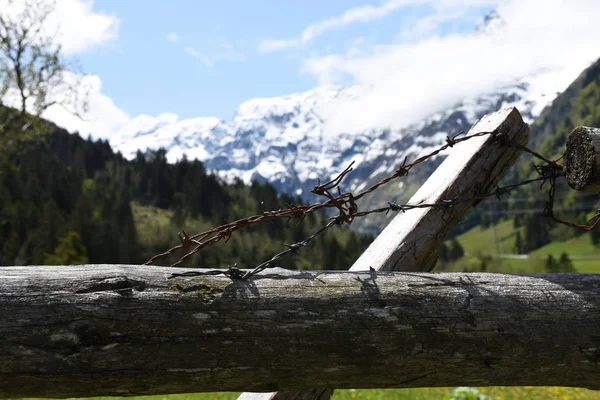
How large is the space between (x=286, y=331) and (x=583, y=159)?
1.62m

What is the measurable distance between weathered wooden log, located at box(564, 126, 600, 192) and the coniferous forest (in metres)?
41.0

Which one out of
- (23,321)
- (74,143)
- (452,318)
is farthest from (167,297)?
(74,143)

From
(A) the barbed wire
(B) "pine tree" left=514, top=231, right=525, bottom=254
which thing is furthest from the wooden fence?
(B) "pine tree" left=514, top=231, right=525, bottom=254

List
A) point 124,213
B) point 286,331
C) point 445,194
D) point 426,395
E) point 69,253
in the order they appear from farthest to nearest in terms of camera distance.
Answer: point 124,213, point 69,253, point 426,395, point 445,194, point 286,331

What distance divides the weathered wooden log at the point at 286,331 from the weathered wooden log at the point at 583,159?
44 cm

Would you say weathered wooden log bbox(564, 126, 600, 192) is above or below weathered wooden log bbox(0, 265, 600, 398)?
above

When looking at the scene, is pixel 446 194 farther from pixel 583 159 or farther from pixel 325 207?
pixel 325 207

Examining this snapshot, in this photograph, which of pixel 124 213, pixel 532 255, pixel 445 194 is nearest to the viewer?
pixel 445 194

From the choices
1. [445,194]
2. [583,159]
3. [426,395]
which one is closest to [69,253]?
[426,395]

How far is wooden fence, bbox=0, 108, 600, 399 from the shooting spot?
6.97 feet

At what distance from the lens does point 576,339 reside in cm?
247

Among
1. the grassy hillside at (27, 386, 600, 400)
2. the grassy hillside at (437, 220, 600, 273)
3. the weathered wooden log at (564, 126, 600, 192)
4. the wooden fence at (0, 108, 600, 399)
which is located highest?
the weathered wooden log at (564, 126, 600, 192)

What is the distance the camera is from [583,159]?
2.72 meters

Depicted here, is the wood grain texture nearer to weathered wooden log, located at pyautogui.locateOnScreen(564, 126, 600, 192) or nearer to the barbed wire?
the barbed wire
